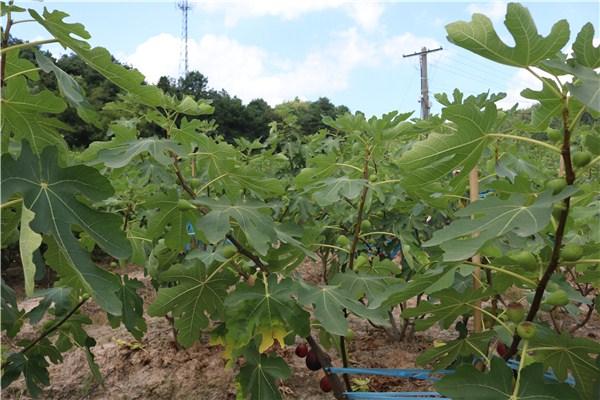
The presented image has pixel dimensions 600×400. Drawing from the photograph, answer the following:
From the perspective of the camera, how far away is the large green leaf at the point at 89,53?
1062mm

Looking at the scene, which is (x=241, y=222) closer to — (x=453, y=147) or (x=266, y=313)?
(x=266, y=313)

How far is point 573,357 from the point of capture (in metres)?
1.05

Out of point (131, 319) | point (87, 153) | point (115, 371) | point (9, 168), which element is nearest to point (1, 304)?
point (9, 168)

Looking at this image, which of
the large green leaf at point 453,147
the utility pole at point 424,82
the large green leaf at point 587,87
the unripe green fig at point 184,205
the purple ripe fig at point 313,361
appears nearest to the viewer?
the large green leaf at point 587,87

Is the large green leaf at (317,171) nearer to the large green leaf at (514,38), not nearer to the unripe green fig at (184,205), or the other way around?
the unripe green fig at (184,205)

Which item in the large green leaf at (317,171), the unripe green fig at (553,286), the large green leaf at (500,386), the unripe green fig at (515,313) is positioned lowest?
the large green leaf at (500,386)

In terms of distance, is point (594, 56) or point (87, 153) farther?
point (87, 153)

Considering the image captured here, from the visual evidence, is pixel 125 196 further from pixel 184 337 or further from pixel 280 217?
pixel 184 337

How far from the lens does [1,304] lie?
2.84 feet

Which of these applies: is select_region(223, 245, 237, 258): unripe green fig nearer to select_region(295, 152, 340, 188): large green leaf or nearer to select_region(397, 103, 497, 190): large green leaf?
select_region(295, 152, 340, 188): large green leaf

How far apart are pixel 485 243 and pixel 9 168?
93 centimetres

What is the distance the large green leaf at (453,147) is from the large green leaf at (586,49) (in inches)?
6.5

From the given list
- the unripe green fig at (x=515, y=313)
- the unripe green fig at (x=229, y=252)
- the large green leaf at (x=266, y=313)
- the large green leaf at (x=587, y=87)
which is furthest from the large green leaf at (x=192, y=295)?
the large green leaf at (x=587, y=87)

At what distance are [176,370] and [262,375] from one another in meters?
1.67
